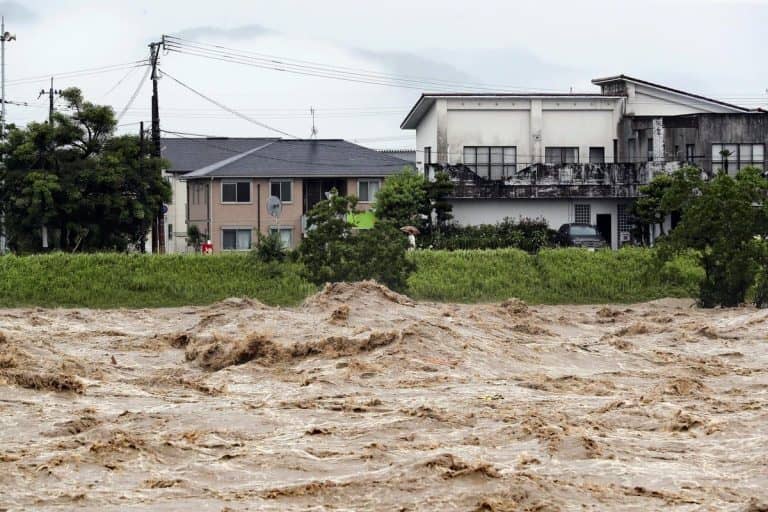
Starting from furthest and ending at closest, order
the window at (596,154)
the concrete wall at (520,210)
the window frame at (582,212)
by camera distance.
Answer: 1. the window at (596,154)
2. the window frame at (582,212)
3. the concrete wall at (520,210)

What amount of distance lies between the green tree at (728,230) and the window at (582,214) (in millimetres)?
18422

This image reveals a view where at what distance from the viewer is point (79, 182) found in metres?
42.3

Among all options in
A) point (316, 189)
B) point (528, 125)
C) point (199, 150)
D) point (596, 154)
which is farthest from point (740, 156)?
point (199, 150)

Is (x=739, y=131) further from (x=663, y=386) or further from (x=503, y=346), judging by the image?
(x=663, y=386)

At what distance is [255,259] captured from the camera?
35781 mm

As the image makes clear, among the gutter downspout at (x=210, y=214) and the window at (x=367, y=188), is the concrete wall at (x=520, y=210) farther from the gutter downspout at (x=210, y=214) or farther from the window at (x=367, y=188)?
the gutter downspout at (x=210, y=214)

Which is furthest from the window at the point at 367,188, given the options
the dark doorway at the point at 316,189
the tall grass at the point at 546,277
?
the tall grass at the point at 546,277

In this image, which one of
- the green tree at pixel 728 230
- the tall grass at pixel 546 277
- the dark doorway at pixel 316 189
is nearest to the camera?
the green tree at pixel 728 230

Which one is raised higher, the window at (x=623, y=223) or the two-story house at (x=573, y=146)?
the two-story house at (x=573, y=146)

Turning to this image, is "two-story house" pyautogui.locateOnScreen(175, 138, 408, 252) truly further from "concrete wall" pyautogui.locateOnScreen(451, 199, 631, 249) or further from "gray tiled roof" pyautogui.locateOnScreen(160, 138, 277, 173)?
"gray tiled roof" pyautogui.locateOnScreen(160, 138, 277, 173)

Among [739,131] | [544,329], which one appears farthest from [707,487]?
[739,131]

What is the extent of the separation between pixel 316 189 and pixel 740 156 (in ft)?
55.6

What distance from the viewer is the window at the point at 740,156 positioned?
1932 inches

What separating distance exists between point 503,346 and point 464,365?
242 cm
